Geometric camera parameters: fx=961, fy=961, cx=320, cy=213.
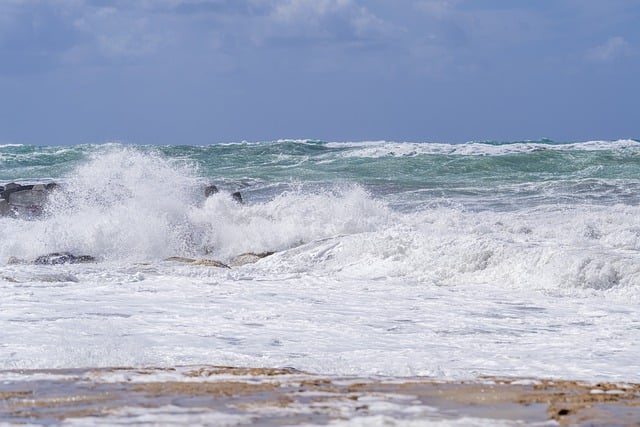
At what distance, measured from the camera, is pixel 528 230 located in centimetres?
1237

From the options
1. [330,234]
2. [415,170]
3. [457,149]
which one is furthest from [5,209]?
[457,149]

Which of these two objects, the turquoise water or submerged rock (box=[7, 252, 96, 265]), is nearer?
submerged rock (box=[7, 252, 96, 265])

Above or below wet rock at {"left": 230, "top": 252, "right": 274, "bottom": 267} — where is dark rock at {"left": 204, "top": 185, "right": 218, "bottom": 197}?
above

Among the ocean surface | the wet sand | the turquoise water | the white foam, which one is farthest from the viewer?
the white foam

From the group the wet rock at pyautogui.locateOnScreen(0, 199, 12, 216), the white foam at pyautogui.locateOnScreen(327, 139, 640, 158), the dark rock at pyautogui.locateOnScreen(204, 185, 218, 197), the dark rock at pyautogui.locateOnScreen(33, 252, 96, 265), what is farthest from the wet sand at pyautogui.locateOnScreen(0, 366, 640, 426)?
the white foam at pyautogui.locateOnScreen(327, 139, 640, 158)

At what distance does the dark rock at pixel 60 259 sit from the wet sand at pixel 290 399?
23.0 feet

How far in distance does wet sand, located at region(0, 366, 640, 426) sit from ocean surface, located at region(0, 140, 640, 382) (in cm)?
50

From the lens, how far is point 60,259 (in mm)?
11492

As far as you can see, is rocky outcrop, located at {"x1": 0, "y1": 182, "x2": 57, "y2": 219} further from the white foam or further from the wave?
the white foam

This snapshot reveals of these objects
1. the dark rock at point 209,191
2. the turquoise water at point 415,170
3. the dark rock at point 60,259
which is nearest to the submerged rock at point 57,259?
the dark rock at point 60,259

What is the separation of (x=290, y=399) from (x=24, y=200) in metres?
13.3

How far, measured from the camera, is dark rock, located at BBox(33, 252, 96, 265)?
1146cm

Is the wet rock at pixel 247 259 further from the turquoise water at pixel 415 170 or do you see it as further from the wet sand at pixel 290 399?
the wet sand at pixel 290 399

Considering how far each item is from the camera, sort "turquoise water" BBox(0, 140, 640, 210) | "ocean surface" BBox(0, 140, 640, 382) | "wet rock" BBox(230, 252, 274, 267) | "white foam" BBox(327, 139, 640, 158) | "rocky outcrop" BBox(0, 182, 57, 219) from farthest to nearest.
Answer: "white foam" BBox(327, 139, 640, 158), "turquoise water" BBox(0, 140, 640, 210), "rocky outcrop" BBox(0, 182, 57, 219), "wet rock" BBox(230, 252, 274, 267), "ocean surface" BBox(0, 140, 640, 382)
